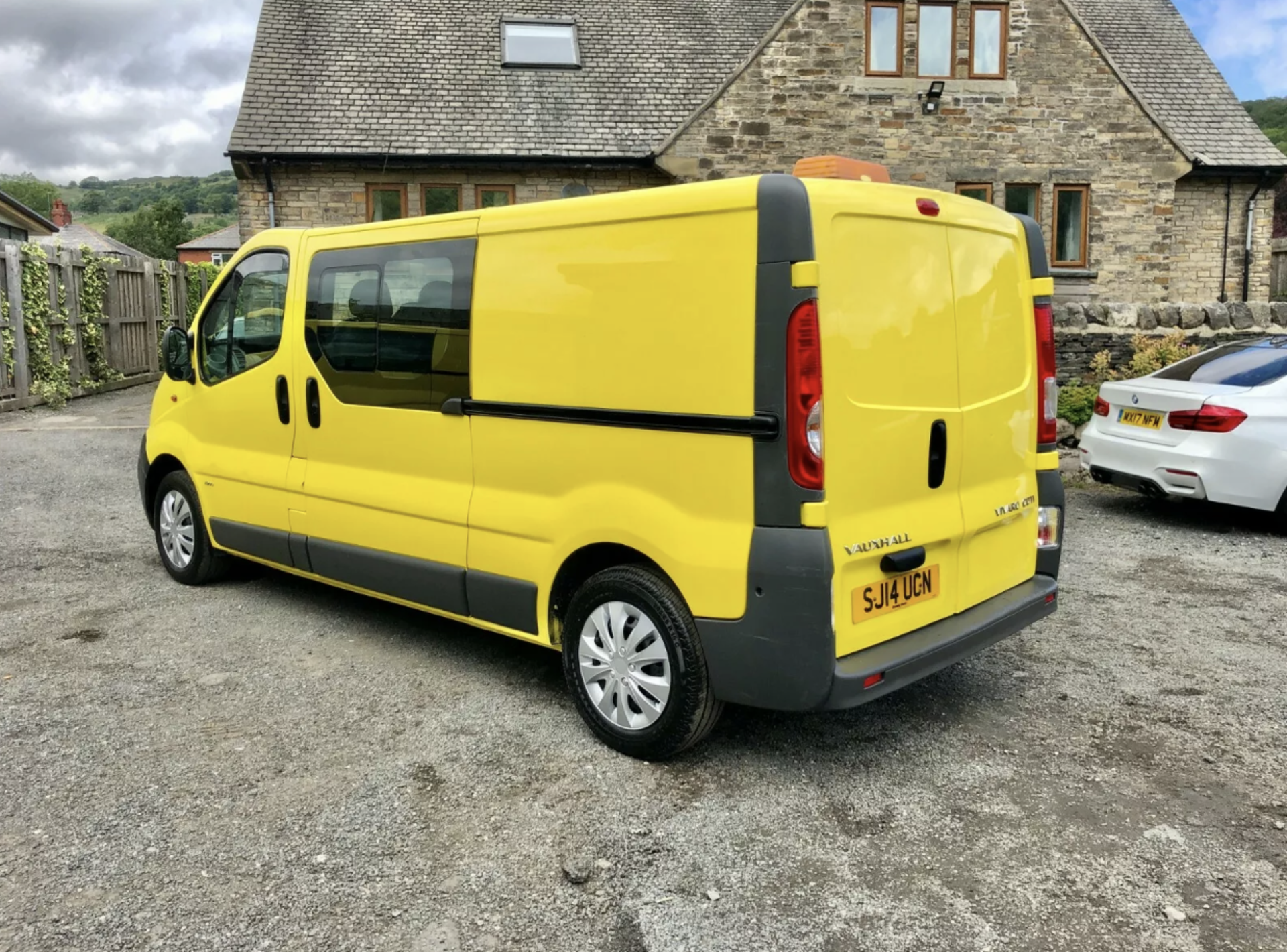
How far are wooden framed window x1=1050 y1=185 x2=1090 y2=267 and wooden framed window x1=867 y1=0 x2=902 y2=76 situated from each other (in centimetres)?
350

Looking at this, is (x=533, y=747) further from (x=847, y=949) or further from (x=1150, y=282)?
(x=1150, y=282)

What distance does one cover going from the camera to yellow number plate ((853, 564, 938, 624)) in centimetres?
347

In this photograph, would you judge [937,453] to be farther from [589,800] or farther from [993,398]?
[589,800]

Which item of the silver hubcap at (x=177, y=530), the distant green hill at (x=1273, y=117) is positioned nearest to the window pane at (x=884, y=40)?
the silver hubcap at (x=177, y=530)

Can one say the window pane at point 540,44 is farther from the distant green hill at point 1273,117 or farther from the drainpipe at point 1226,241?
the distant green hill at point 1273,117

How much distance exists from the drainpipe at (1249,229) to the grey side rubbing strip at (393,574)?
759 inches

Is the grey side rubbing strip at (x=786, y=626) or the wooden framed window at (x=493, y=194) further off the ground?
A: the wooden framed window at (x=493, y=194)

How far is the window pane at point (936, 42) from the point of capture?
54.0ft

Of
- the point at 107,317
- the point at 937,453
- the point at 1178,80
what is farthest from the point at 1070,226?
the point at 107,317

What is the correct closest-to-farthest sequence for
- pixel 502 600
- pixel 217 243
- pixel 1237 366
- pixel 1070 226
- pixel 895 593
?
pixel 895 593 → pixel 502 600 → pixel 1237 366 → pixel 1070 226 → pixel 217 243

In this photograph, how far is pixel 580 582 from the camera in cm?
402

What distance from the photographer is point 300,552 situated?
5.23 m

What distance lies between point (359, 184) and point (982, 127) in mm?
10505

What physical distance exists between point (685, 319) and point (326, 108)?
16.0 m
